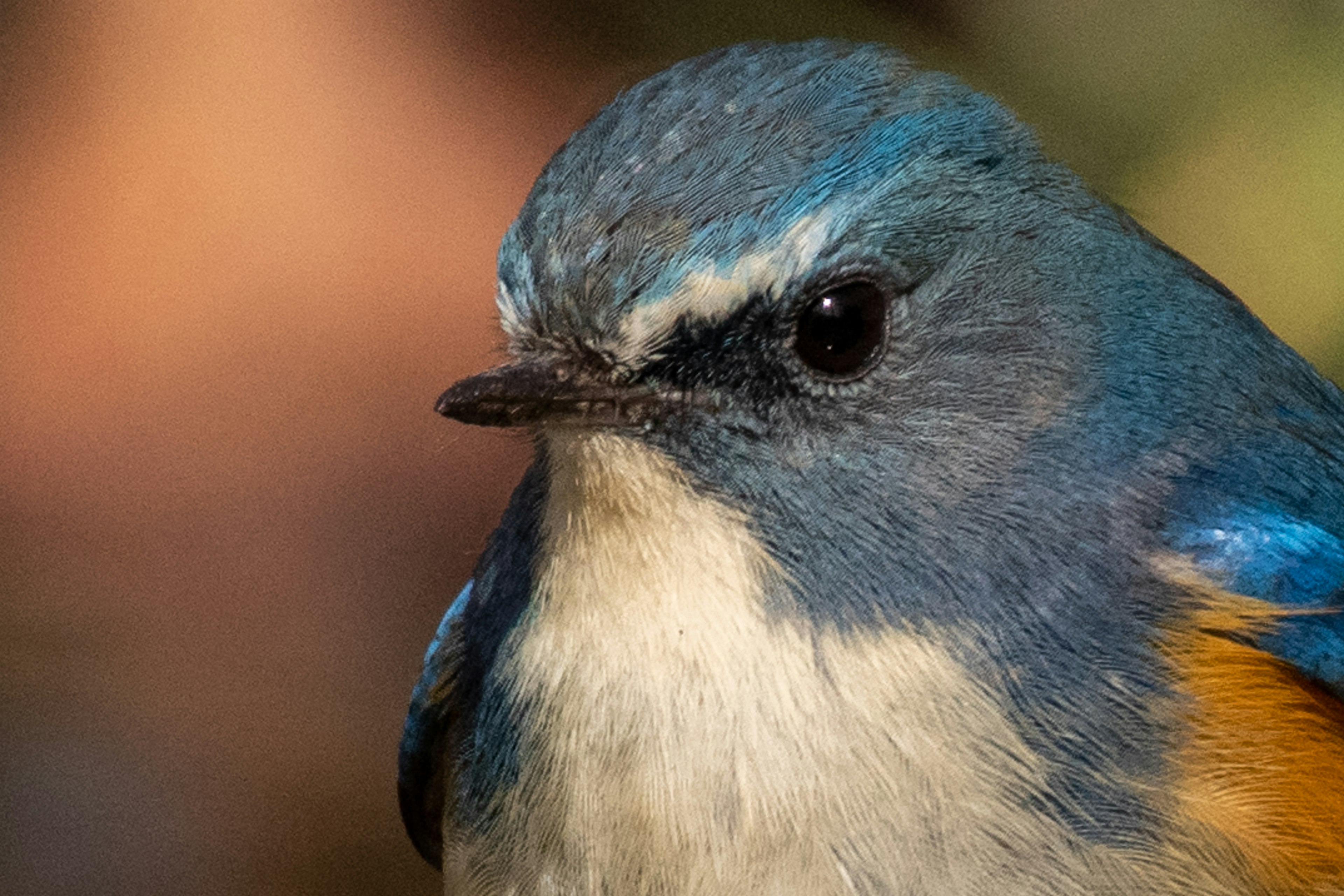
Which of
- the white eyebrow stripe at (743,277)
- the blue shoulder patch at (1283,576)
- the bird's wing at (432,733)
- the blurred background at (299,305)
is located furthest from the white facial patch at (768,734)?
the blurred background at (299,305)

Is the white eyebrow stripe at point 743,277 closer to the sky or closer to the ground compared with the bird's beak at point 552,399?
closer to the sky

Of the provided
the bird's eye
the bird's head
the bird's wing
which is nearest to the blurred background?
the bird's wing

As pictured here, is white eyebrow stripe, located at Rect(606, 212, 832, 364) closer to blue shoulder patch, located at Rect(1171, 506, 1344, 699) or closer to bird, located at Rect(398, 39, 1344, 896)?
bird, located at Rect(398, 39, 1344, 896)

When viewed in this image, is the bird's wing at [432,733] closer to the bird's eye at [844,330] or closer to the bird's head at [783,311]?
the bird's head at [783,311]

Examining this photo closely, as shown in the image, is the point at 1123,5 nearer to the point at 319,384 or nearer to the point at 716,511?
the point at 716,511

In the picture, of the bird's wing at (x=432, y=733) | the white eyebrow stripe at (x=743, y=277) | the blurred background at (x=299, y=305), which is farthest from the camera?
the blurred background at (x=299, y=305)

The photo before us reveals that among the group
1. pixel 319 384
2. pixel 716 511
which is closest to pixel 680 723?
pixel 716 511

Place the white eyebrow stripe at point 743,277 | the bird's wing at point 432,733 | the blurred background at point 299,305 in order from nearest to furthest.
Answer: the white eyebrow stripe at point 743,277, the bird's wing at point 432,733, the blurred background at point 299,305

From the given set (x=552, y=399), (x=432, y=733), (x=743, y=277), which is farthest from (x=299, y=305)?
(x=743, y=277)
